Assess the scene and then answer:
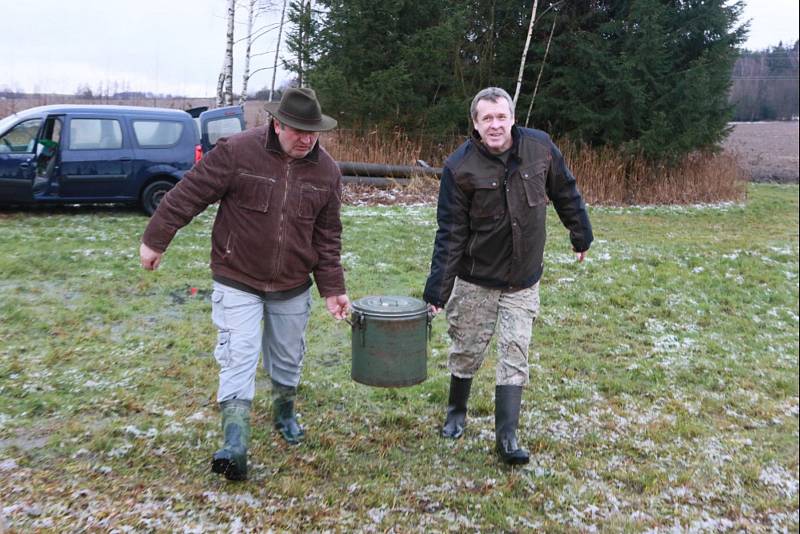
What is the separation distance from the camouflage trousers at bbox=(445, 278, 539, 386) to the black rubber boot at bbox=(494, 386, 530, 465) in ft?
0.18

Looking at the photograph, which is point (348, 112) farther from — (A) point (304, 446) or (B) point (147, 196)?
(A) point (304, 446)

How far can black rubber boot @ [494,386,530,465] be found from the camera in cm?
393

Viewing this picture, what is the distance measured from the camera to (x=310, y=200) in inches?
145

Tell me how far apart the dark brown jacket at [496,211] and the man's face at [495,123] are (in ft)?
0.20

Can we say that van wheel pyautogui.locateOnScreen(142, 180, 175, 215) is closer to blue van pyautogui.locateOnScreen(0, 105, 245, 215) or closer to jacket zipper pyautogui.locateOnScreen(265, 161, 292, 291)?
blue van pyautogui.locateOnScreen(0, 105, 245, 215)

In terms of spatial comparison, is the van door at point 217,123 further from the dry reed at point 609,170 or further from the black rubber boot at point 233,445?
the black rubber boot at point 233,445

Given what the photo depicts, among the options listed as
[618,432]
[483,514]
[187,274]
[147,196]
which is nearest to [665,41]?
[147,196]

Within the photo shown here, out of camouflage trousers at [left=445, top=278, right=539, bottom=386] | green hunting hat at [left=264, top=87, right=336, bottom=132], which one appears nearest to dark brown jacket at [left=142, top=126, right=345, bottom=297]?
green hunting hat at [left=264, top=87, right=336, bottom=132]

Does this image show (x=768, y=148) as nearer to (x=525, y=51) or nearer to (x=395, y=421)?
(x=525, y=51)

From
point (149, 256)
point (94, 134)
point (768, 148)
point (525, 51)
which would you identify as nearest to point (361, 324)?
point (149, 256)

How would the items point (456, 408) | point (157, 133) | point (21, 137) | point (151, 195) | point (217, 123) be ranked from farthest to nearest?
point (217, 123)
point (157, 133)
point (151, 195)
point (21, 137)
point (456, 408)

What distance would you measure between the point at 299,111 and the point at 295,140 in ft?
0.48

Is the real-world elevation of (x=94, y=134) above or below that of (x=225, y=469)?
above

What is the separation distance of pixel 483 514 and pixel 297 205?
1.79m
